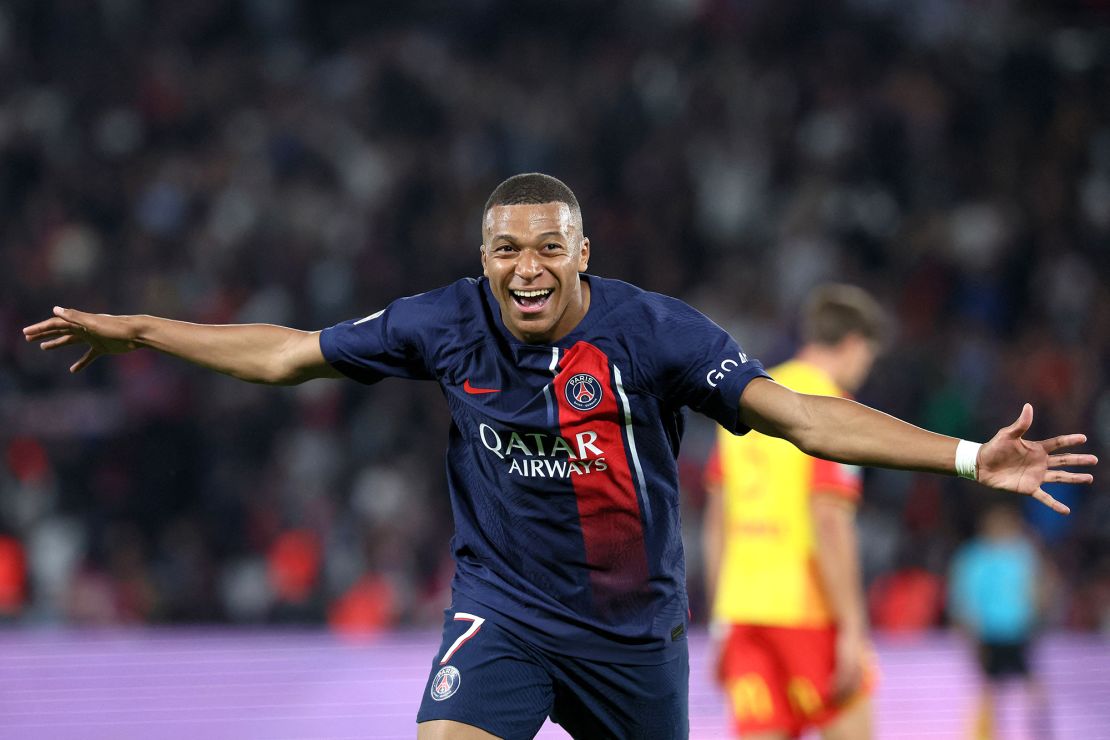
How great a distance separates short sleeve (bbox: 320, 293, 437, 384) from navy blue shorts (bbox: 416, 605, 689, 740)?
2.19ft

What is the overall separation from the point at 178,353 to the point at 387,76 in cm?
1062

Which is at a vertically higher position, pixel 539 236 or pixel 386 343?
pixel 539 236

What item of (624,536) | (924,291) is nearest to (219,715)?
(624,536)

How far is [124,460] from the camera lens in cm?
1177

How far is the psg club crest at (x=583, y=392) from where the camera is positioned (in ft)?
12.5

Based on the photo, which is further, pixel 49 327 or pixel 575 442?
pixel 49 327

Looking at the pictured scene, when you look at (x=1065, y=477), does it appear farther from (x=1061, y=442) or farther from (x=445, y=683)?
(x=445, y=683)

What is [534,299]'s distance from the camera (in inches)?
152

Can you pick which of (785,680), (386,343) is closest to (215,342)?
(386,343)

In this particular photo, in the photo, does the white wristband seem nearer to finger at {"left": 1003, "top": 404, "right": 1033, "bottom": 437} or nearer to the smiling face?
finger at {"left": 1003, "top": 404, "right": 1033, "bottom": 437}

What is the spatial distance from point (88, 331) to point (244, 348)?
1.44 feet

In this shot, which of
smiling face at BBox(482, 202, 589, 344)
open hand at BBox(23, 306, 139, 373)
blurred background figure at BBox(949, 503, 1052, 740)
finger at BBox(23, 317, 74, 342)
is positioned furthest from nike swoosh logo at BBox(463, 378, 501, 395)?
blurred background figure at BBox(949, 503, 1052, 740)

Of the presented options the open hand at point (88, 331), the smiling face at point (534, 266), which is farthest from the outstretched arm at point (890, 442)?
the open hand at point (88, 331)

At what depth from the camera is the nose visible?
383 cm
